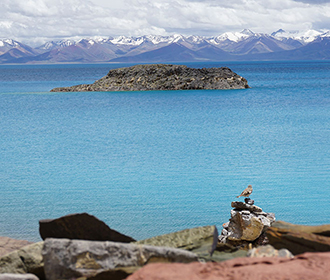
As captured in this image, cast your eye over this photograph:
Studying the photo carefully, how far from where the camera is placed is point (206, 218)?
41.4 ft

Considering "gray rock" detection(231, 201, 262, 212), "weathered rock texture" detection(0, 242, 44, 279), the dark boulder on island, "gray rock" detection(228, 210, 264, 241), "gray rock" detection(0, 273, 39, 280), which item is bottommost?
"gray rock" detection(228, 210, 264, 241)

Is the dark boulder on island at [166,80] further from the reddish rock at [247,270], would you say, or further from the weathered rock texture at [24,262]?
the reddish rock at [247,270]

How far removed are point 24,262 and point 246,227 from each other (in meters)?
5.45

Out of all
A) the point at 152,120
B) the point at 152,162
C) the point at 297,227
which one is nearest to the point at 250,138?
the point at 152,162

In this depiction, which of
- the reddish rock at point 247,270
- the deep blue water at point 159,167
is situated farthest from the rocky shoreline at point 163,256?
the deep blue water at point 159,167

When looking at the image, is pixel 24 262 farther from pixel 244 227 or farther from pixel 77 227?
pixel 244 227

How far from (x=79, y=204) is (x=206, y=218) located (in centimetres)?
418

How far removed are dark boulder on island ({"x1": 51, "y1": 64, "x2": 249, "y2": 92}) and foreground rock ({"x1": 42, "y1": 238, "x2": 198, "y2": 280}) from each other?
192ft

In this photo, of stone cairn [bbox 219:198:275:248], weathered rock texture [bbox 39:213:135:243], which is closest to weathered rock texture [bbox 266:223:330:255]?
weathered rock texture [bbox 39:213:135:243]

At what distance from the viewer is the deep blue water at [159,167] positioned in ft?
42.7

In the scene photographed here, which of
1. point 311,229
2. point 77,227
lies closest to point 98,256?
point 77,227

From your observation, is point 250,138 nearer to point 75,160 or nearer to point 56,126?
point 75,160

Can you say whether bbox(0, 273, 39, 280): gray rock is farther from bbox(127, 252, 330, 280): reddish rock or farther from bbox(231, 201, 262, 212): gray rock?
bbox(231, 201, 262, 212): gray rock

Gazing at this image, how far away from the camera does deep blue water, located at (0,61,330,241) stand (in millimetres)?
13023
